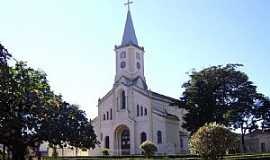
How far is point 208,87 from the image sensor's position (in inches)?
2377

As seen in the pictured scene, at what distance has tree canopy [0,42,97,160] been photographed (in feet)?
109

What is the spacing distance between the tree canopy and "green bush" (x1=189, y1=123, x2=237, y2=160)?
11.7m

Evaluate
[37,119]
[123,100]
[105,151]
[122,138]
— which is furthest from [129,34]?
[37,119]

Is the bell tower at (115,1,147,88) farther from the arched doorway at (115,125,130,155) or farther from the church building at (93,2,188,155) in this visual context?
the arched doorway at (115,125,130,155)

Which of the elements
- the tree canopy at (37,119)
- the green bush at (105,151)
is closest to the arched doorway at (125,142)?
the green bush at (105,151)

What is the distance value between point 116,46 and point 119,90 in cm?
948

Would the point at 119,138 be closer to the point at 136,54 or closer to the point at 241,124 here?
the point at 136,54

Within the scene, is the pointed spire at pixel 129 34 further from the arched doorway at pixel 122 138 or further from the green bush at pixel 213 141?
the green bush at pixel 213 141

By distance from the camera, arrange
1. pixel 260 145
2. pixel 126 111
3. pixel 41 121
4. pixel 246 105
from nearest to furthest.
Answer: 1. pixel 41 121
2. pixel 246 105
3. pixel 126 111
4. pixel 260 145

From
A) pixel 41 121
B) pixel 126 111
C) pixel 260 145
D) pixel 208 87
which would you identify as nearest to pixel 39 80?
pixel 41 121

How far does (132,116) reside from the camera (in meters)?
70.6

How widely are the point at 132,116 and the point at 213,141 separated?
39878mm

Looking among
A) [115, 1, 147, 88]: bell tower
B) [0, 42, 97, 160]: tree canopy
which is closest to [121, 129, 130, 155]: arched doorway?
[115, 1, 147, 88]: bell tower

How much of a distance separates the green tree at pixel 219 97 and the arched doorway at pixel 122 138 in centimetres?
1312
